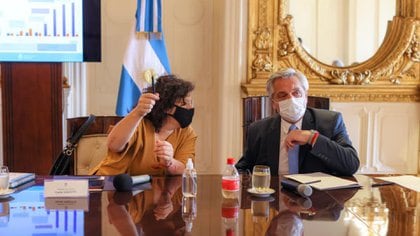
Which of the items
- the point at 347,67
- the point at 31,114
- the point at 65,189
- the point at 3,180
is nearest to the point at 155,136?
the point at 65,189

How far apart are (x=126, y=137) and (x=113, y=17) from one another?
2.33 metres

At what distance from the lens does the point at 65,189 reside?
5.18ft

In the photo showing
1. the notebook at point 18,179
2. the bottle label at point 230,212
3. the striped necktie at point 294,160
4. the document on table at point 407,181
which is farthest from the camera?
the striped necktie at point 294,160

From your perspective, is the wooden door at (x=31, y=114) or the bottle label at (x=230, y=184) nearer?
the bottle label at (x=230, y=184)

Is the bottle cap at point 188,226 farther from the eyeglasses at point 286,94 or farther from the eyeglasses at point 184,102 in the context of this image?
the eyeglasses at point 286,94

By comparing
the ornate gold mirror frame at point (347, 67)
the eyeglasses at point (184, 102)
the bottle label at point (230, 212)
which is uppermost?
the ornate gold mirror frame at point (347, 67)

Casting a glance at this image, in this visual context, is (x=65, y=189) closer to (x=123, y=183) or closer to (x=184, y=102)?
(x=123, y=183)

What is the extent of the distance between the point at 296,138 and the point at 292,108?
171 mm

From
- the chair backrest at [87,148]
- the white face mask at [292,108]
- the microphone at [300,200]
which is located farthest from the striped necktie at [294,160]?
the chair backrest at [87,148]

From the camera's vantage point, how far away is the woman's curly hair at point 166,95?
78.5 inches

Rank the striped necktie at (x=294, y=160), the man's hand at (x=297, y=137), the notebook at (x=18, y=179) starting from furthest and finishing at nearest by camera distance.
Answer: the striped necktie at (x=294, y=160) < the man's hand at (x=297, y=137) < the notebook at (x=18, y=179)

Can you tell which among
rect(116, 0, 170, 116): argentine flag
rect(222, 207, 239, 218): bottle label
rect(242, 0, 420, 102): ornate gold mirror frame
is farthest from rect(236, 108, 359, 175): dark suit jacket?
rect(242, 0, 420, 102): ornate gold mirror frame

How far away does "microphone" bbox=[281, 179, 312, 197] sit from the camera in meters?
1.60

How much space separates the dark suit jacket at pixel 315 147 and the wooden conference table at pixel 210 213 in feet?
0.87
